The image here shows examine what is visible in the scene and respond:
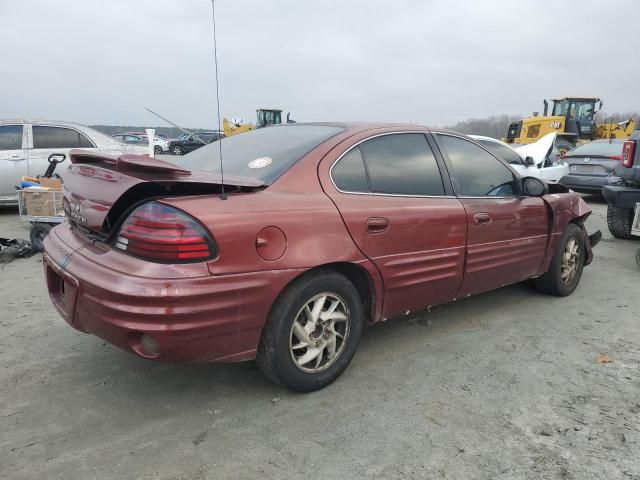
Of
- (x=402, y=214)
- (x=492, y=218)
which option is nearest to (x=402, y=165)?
(x=402, y=214)

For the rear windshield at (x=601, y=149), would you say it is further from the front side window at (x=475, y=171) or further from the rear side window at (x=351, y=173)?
the rear side window at (x=351, y=173)

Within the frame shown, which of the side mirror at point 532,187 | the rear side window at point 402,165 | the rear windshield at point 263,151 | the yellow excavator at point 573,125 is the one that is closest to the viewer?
the rear windshield at point 263,151

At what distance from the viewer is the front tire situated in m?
2.54

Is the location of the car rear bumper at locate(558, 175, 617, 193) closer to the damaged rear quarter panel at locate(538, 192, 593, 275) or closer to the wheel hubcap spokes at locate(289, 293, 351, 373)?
the damaged rear quarter panel at locate(538, 192, 593, 275)

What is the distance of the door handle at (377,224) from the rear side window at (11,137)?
7669mm

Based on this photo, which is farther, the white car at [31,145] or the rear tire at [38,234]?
the white car at [31,145]

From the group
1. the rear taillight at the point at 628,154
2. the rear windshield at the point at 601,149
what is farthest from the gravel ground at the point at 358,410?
the rear windshield at the point at 601,149

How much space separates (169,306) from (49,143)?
7475 millimetres

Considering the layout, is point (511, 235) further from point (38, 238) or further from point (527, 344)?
point (38, 238)

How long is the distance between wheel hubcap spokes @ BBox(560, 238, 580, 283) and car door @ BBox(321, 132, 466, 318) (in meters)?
1.59

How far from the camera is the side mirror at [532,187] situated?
396 cm

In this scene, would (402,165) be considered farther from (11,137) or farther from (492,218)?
(11,137)

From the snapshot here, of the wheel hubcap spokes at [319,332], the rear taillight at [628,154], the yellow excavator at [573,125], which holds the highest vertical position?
the yellow excavator at [573,125]

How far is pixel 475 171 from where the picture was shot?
144 inches
